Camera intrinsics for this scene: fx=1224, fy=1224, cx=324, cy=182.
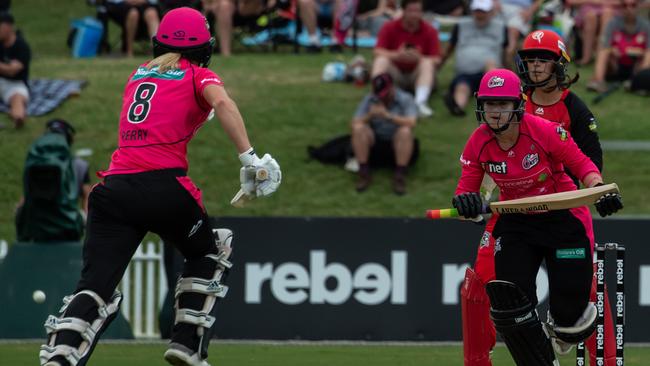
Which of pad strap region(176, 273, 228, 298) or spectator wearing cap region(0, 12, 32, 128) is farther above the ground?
spectator wearing cap region(0, 12, 32, 128)

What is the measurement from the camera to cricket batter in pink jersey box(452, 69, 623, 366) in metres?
6.86

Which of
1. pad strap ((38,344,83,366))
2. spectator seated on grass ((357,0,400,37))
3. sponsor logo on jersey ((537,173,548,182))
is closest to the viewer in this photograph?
pad strap ((38,344,83,366))

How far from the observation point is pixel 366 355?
9.59 meters

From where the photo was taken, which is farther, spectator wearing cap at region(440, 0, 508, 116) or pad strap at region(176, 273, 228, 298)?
spectator wearing cap at region(440, 0, 508, 116)

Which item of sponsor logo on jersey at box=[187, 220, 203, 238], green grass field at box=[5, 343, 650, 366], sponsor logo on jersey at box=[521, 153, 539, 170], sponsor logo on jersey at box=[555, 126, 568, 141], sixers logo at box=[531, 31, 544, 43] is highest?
sixers logo at box=[531, 31, 544, 43]

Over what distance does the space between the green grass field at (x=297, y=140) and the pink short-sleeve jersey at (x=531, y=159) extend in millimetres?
6639

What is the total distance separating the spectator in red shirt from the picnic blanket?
4114 mm

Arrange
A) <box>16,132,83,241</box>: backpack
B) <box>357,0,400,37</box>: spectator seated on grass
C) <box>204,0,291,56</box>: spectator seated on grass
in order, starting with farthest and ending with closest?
<box>357,0,400,37</box>: spectator seated on grass
<box>204,0,291,56</box>: spectator seated on grass
<box>16,132,83,241</box>: backpack

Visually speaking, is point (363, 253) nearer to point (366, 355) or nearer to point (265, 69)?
point (366, 355)

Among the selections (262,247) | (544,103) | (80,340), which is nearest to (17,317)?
(262,247)

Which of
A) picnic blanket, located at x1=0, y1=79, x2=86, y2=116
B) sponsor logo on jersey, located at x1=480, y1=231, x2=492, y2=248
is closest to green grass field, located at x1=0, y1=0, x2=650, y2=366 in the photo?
picnic blanket, located at x1=0, y1=79, x2=86, y2=116

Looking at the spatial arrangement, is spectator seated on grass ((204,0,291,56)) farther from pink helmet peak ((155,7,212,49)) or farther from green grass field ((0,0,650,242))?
pink helmet peak ((155,7,212,49))

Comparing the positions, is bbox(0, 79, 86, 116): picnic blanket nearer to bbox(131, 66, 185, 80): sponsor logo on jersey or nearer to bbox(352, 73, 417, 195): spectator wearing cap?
bbox(352, 73, 417, 195): spectator wearing cap

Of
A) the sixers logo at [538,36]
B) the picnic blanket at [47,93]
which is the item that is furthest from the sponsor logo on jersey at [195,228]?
the picnic blanket at [47,93]
